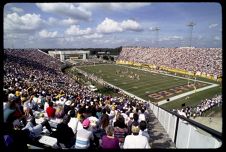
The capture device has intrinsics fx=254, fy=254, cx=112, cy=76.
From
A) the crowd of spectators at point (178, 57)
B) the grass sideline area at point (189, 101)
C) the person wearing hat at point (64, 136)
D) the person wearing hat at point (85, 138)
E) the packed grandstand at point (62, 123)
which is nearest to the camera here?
the packed grandstand at point (62, 123)

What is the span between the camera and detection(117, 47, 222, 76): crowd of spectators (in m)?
46.4

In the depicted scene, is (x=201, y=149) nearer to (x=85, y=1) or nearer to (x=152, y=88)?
(x=85, y=1)

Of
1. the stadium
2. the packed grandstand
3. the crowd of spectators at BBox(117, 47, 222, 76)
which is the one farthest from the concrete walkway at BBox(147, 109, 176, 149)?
the crowd of spectators at BBox(117, 47, 222, 76)

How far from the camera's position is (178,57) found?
195ft

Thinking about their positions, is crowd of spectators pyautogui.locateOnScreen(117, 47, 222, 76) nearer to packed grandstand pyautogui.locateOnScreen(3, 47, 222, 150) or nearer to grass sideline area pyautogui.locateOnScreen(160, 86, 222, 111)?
grass sideline area pyautogui.locateOnScreen(160, 86, 222, 111)

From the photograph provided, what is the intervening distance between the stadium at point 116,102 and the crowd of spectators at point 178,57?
20cm

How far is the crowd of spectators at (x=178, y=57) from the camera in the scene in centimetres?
4644

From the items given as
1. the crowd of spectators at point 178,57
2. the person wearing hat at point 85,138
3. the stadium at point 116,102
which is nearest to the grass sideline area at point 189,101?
the stadium at point 116,102

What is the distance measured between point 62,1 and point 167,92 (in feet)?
104

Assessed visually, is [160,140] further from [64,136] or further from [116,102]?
[116,102]

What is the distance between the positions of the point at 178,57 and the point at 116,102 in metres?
47.9

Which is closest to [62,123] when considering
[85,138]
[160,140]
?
[85,138]

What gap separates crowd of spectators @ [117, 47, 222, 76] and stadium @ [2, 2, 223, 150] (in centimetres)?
20

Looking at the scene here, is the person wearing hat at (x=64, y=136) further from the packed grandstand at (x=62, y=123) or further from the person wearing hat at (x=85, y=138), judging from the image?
the person wearing hat at (x=85, y=138)
